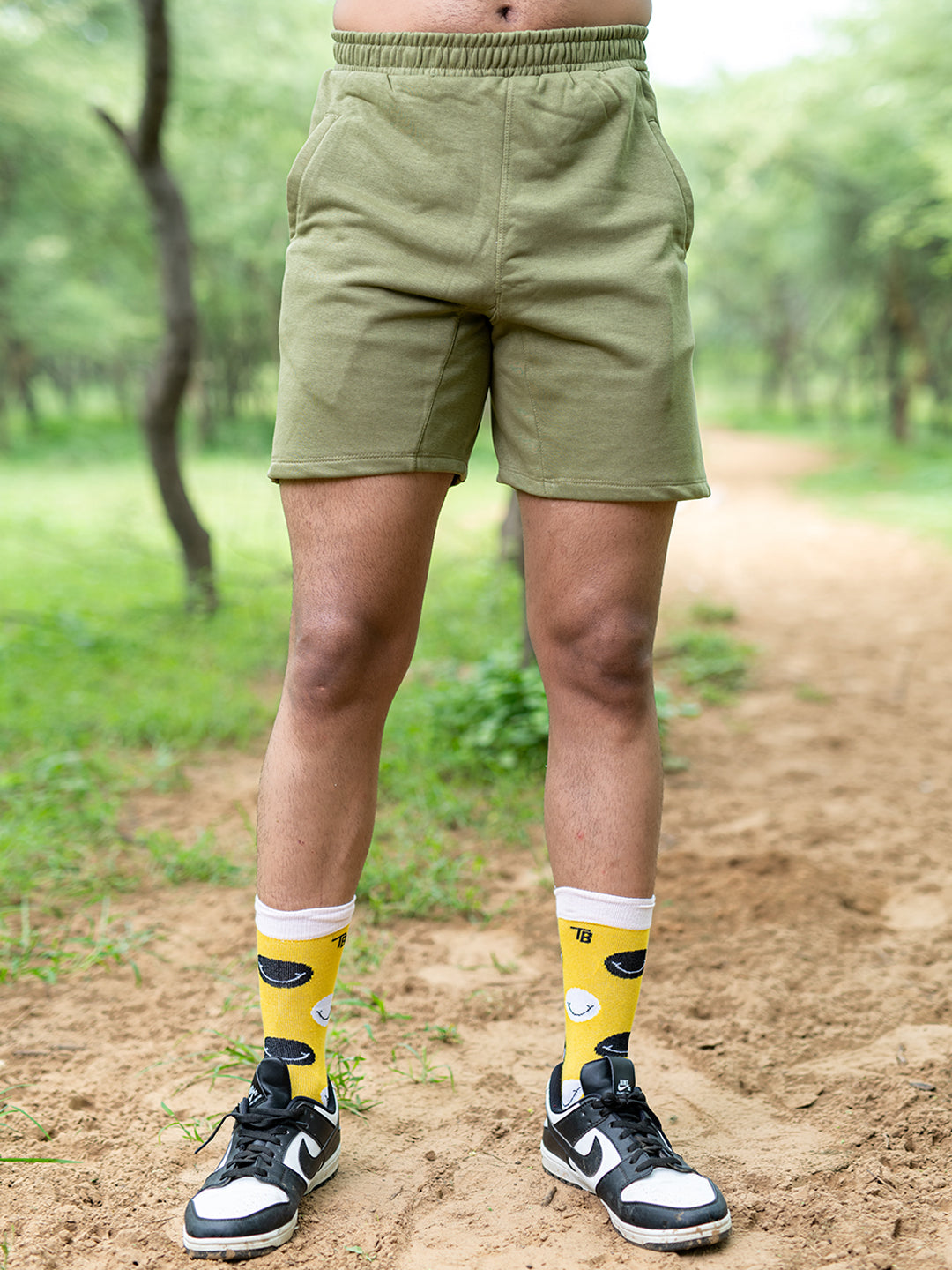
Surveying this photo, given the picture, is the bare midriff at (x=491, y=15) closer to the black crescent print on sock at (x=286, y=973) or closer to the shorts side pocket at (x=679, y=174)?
the shorts side pocket at (x=679, y=174)

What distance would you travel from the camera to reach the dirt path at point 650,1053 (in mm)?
1406

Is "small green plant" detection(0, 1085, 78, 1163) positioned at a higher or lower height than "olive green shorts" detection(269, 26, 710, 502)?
lower

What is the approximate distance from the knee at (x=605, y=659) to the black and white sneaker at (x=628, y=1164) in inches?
20.4

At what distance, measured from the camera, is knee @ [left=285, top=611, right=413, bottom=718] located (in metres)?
1.51

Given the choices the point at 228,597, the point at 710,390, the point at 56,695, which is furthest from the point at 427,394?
the point at 710,390

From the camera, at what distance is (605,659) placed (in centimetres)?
154

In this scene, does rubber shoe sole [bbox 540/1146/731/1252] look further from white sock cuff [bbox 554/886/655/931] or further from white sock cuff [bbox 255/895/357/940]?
white sock cuff [bbox 255/895/357/940]

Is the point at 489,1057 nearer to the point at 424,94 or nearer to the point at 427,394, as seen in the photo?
the point at 427,394

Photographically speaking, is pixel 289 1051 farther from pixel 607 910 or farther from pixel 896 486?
pixel 896 486

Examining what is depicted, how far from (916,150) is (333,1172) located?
1550 cm

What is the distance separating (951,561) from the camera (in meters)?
7.64

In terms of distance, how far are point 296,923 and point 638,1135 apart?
21.7 inches

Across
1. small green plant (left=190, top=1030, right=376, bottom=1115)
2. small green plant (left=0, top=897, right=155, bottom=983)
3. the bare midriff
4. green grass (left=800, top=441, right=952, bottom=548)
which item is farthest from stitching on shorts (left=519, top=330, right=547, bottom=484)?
green grass (left=800, top=441, right=952, bottom=548)

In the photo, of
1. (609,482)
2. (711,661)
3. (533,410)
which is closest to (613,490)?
(609,482)
